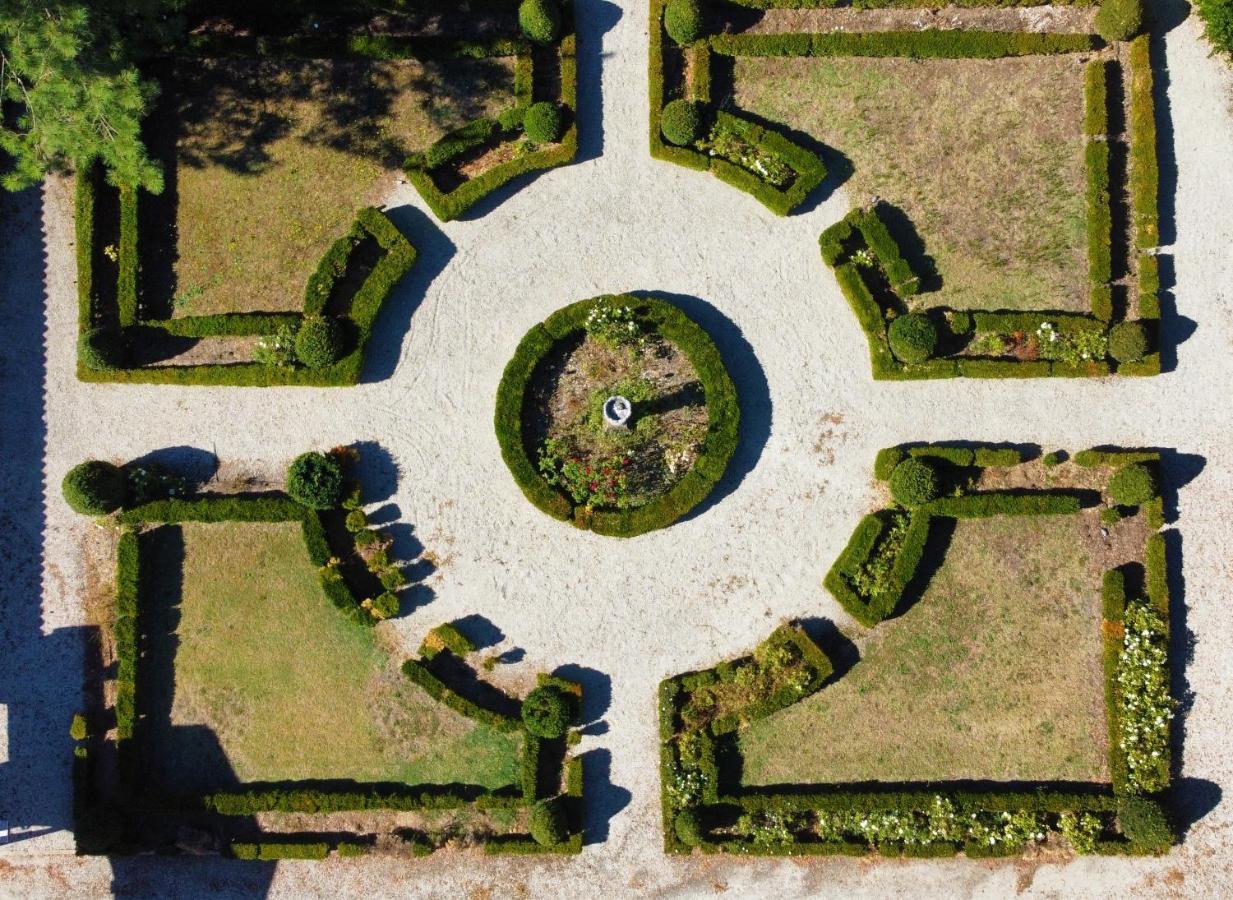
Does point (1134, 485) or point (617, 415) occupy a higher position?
point (617, 415)

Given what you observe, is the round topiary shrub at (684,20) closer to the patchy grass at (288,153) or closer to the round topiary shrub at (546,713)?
the patchy grass at (288,153)

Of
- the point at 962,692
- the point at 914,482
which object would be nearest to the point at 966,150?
the point at 914,482

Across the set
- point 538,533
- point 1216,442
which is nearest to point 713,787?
point 538,533

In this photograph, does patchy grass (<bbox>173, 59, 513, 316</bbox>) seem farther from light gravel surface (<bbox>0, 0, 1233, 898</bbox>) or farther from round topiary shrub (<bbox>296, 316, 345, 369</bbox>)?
light gravel surface (<bbox>0, 0, 1233, 898</bbox>)

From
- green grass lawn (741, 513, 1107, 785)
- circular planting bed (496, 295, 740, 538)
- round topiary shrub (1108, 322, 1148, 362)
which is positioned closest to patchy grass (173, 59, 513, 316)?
circular planting bed (496, 295, 740, 538)

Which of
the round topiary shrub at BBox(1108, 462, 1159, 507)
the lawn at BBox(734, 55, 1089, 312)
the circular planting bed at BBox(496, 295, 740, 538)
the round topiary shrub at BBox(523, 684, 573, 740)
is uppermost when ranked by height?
the lawn at BBox(734, 55, 1089, 312)

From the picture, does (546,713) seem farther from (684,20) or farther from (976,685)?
(684,20)

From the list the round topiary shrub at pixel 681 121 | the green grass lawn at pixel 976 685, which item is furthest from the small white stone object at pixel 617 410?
the green grass lawn at pixel 976 685
